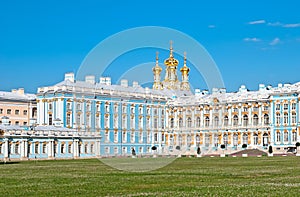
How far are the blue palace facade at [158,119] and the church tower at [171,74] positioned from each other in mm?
9119

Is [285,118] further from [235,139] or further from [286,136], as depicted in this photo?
[235,139]

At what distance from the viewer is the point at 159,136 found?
8700 cm

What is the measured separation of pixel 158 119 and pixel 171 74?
18.0 metres

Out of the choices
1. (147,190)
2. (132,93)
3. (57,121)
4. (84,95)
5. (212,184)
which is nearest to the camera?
(147,190)

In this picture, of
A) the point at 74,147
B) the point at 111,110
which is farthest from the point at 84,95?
the point at 74,147

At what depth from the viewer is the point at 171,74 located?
104 m

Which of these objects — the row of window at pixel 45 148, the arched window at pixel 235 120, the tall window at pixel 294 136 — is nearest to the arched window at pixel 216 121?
the arched window at pixel 235 120

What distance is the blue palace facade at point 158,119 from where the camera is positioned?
243ft

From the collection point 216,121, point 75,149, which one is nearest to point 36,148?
point 75,149

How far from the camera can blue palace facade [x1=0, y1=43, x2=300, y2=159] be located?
7412 cm

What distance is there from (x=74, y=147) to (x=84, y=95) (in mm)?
12247

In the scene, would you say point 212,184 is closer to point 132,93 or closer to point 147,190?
point 147,190

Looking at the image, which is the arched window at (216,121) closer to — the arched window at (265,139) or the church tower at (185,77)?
the arched window at (265,139)

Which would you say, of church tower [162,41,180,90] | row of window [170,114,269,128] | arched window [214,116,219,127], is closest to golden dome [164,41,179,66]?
church tower [162,41,180,90]
